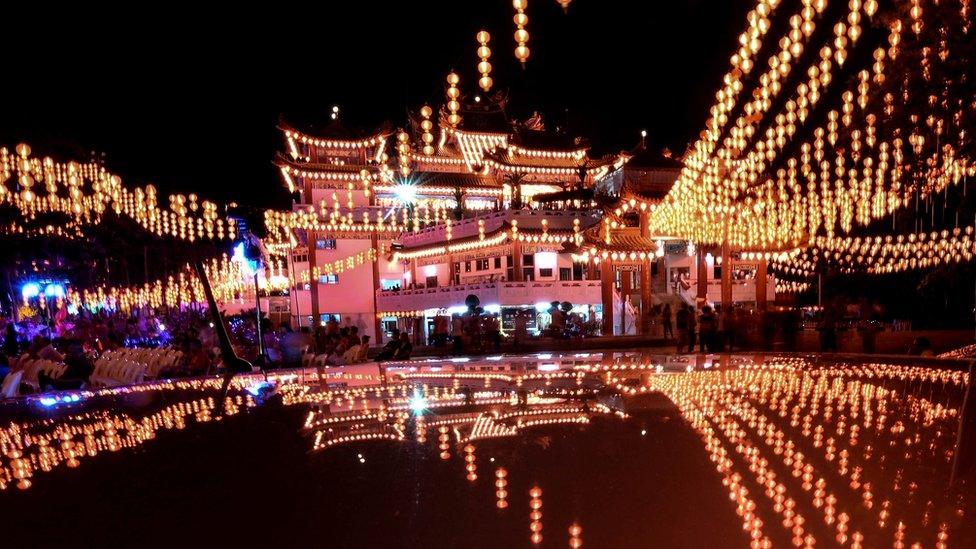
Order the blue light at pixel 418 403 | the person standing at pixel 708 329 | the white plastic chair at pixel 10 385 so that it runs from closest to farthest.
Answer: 1. the blue light at pixel 418 403
2. the white plastic chair at pixel 10 385
3. the person standing at pixel 708 329

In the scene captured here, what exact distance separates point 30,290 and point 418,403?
3289 centimetres

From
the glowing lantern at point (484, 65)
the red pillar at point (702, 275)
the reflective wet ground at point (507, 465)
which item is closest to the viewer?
the reflective wet ground at point (507, 465)

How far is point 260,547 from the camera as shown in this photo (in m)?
1.69

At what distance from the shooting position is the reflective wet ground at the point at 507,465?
1771 mm

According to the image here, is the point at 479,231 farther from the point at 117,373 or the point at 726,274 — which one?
the point at 117,373

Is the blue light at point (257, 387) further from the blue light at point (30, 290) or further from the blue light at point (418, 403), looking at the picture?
the blue light at point (30, 290)

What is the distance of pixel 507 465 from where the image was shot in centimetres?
244

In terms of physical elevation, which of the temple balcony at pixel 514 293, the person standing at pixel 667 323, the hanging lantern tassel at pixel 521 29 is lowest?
the person standing at pixel 667 323

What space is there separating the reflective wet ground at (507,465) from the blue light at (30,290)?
95.6ft

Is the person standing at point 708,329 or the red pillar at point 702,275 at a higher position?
the red pillar at point 702,275

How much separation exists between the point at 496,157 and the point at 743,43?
2410 centimetres

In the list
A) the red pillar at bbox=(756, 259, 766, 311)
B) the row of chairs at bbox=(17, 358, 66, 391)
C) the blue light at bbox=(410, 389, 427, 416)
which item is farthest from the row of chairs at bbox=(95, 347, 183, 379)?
the red pillar at bbox=(756, 259, 766, 311)

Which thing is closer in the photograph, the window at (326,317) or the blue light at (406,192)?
the window at (326,317)

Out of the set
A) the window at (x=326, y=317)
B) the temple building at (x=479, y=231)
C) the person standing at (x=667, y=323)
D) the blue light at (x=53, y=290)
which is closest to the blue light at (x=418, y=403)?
the person standing at (x=667, y=323)
